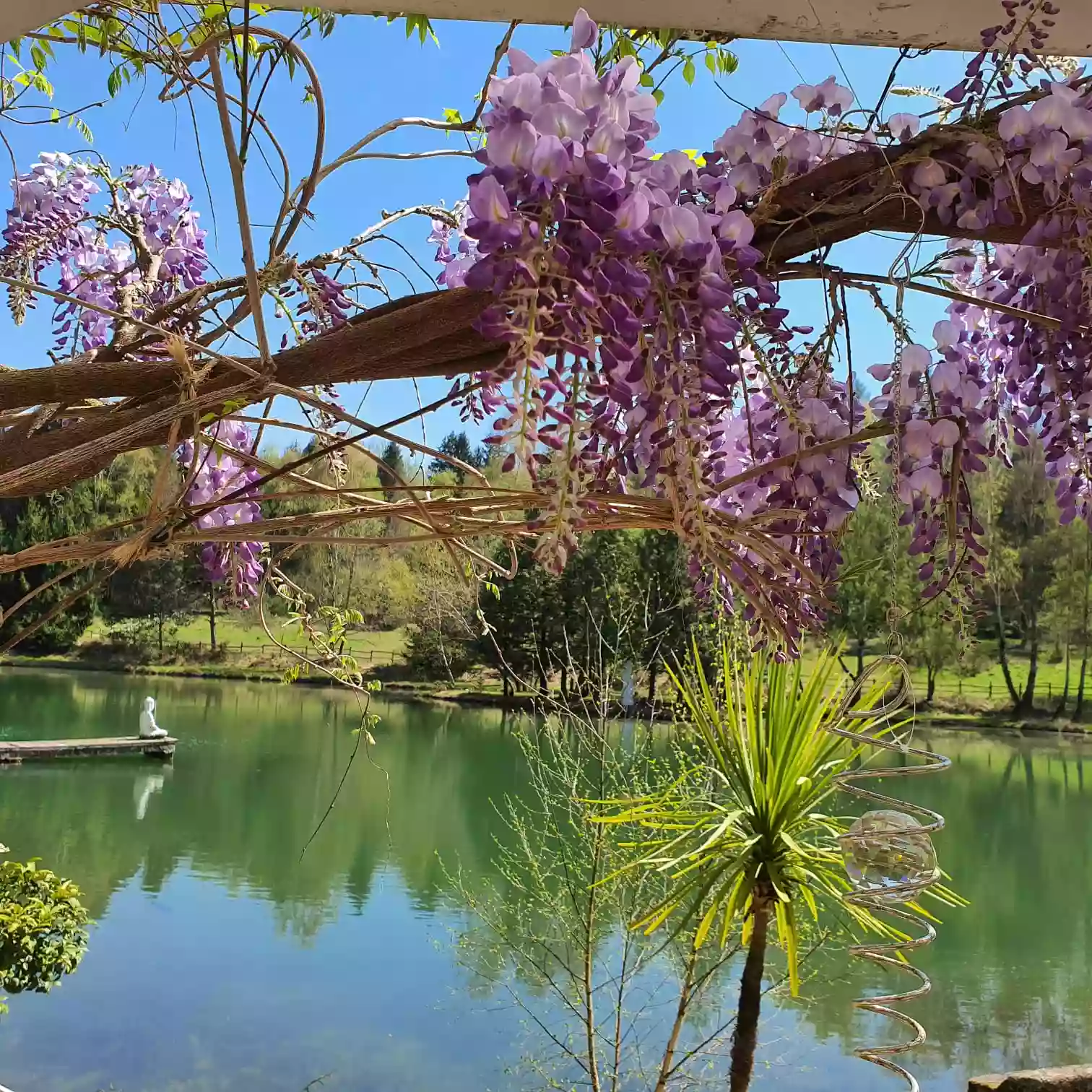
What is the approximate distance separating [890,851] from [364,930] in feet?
25.8

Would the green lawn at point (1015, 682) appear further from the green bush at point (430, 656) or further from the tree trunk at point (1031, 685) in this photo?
the green bush at point (430, 656)

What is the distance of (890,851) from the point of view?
1.08 metres

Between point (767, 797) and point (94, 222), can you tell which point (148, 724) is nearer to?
point (767, 797)

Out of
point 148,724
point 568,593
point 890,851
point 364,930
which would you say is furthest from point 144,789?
point 890,851

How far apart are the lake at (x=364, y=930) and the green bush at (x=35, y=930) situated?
86.0 inches

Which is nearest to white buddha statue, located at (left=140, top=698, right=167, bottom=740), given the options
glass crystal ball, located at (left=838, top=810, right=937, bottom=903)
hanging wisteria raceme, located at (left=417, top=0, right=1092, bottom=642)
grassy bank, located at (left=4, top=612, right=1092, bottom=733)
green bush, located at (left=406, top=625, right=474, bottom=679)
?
grassy bank, located at (left=4, top=612, right=1092, bottom=733)

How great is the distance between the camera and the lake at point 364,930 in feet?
20.9

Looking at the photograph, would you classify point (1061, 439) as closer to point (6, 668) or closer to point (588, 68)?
point (588, 68)

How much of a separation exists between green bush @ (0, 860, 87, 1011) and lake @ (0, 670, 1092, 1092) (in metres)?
2.18

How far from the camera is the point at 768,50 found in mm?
919

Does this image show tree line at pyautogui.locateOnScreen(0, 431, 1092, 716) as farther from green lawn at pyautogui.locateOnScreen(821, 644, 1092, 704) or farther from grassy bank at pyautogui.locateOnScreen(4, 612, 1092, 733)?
grassy bank at pyautogui.locateOnScreen(4, 612, 1092, 733)

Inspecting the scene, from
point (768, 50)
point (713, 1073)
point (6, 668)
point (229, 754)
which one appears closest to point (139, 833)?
point (229, 754)

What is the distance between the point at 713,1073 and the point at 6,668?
15714mm

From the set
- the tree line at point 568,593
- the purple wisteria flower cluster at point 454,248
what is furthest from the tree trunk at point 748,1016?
the purple wisteria flower cluster at point 454,248
